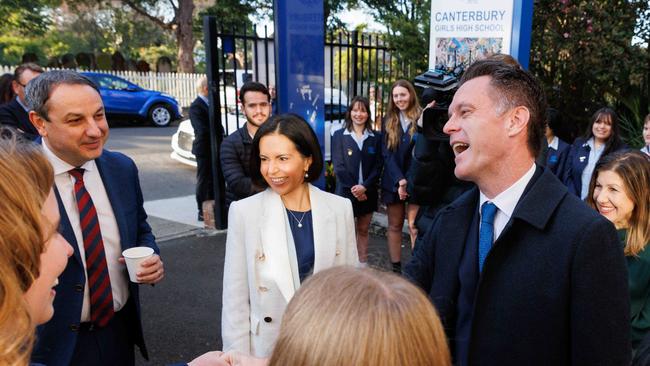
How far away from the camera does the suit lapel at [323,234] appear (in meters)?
2.17

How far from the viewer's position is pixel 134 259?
2.08 meters

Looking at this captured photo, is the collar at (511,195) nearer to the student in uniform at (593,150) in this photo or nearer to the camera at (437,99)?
the camera at (437,99)

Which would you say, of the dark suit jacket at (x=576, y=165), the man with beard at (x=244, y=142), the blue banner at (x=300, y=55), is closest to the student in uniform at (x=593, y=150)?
the dark suit jacket at (x=576, y=165)

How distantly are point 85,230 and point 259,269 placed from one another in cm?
79

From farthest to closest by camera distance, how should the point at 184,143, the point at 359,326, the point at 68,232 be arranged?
the point at 184,143
the point at 68,232
the point at 359,326

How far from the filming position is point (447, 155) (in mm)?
3625

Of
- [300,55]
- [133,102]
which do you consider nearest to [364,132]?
[300,55]

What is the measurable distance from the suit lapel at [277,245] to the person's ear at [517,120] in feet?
3.42

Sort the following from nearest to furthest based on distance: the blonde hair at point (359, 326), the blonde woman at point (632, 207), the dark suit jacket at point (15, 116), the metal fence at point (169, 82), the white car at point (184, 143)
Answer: the blonde hair at point (359, 326) < the blonde woman at point (632, 207) < the dark suit jacket at point (15, 116) < the white car at point (184, 143) < the metal fence at point (169, 82)

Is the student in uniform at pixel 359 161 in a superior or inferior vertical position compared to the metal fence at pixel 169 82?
inferior

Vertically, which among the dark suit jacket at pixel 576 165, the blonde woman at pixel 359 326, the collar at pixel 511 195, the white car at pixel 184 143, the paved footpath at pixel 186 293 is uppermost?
the collar at pixel 511 195

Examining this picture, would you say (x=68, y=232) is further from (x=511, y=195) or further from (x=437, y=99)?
(x=437, y=99)

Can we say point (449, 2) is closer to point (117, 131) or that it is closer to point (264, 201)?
point (264, 201)

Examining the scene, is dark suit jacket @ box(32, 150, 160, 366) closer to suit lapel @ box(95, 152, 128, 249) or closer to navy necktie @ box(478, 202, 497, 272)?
A: suit lapel @ box(95, 152, 128, 249)
